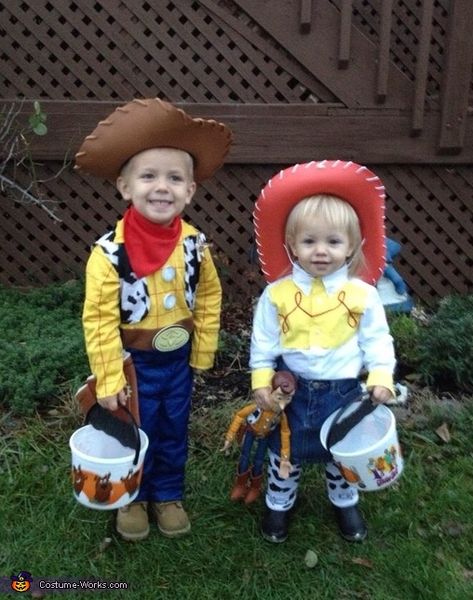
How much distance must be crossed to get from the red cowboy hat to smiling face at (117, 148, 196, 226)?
0.30 meters

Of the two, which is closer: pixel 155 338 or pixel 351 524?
pixel 155 338

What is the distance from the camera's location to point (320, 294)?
2.41 m

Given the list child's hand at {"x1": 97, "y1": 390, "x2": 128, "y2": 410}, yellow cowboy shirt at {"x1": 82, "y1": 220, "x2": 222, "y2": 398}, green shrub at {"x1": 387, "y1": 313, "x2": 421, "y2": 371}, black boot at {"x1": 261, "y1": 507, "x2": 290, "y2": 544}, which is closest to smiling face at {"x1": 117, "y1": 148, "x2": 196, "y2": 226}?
yellow cowboy shirt at {"x1": 82, "y1": 220, "x2": 222, "y2": 398}

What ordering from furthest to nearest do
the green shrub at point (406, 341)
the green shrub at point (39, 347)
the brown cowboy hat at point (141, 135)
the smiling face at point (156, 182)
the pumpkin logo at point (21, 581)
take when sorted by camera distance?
the green shrub at point (406, 341), the green shrub at point (39, 347), the pumpkin logo at point (21, 581), the smiling face at point (156, 182), the brown cowboy hat at point (141, 135)

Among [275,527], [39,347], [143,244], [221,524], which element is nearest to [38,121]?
[39,347]

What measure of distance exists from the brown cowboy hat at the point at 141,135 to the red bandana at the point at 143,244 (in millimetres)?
178

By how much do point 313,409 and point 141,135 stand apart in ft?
3.68

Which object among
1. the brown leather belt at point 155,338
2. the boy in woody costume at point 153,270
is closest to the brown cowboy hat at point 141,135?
the boy in woody costume at point 153,270

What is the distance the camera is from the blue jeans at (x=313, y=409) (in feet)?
8.09

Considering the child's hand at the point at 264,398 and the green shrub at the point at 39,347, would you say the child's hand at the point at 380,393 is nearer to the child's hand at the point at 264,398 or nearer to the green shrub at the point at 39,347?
the child's hand at the point at 264,398

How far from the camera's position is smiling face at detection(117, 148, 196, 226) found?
2.28 m

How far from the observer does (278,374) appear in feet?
8.07

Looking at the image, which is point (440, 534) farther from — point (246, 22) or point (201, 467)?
point (246, 22)

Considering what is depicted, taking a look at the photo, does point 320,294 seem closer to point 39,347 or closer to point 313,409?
point 313,409
